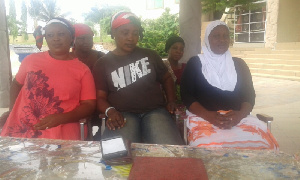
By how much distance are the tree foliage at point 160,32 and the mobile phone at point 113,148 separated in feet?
51.8

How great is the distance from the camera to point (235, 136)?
2428 mm

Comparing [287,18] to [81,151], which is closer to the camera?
[81,151]

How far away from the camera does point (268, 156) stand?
164cm

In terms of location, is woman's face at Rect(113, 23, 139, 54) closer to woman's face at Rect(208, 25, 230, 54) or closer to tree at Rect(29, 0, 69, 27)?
woman's face at Rect(208, 25, 230, 54)

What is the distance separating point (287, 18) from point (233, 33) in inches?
121

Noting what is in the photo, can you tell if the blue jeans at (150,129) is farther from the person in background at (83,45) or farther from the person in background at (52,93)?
the person in background at (83,45)

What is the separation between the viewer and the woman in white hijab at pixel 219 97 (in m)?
Result: 2.49

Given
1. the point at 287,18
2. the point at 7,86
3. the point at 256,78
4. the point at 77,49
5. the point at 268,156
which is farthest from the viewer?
the point at 287,18

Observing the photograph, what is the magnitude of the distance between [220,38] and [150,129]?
3.60 ft

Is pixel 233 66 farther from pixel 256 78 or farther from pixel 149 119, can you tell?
pixel 256 78

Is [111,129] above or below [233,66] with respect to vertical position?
below

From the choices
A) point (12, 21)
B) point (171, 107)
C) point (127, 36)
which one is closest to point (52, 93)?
point (127, 36)

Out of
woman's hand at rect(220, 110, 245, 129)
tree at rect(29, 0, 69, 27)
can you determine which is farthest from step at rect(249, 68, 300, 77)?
tree at rect(29, 0, 69, 27)

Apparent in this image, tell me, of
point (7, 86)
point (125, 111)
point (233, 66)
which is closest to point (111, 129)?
point (125, 111)
